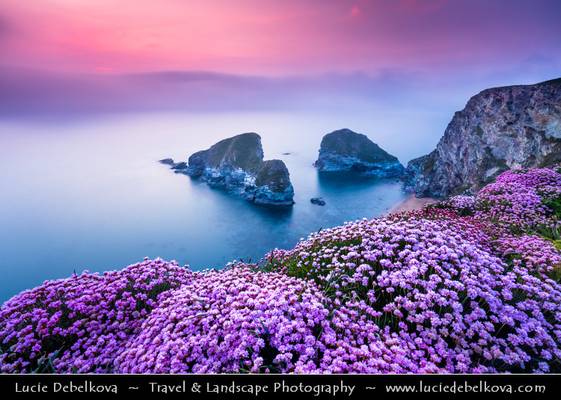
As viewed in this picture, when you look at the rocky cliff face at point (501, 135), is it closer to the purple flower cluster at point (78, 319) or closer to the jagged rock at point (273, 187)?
the purple flower cluster at point (78, 319)

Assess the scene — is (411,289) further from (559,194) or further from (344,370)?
(559,194)

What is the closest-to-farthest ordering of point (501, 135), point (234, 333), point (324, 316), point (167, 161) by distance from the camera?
1. point (234, 333)
2. point (324, 316)
3. point (501, 135)
4. point (167, 161)

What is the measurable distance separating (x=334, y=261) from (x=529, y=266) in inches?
212

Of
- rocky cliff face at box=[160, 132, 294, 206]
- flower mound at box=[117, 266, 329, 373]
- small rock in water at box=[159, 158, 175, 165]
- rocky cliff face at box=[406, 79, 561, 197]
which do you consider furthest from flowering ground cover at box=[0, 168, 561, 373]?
small rock in water at box=[159, 158, 175, 165]

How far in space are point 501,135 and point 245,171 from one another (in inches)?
3312

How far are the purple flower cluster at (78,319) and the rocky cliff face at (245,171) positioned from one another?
88.7 metres

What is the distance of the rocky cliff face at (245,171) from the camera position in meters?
97.8

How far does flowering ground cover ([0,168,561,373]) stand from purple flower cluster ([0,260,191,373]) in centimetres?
3

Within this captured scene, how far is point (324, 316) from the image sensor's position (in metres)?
5.12

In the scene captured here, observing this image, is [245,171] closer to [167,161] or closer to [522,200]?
[167,161]

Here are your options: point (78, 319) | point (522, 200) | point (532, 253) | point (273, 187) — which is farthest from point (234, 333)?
point (273, 187)

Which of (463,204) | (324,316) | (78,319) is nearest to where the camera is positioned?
(324,316)

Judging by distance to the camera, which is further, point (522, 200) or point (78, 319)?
point (522, 200)
